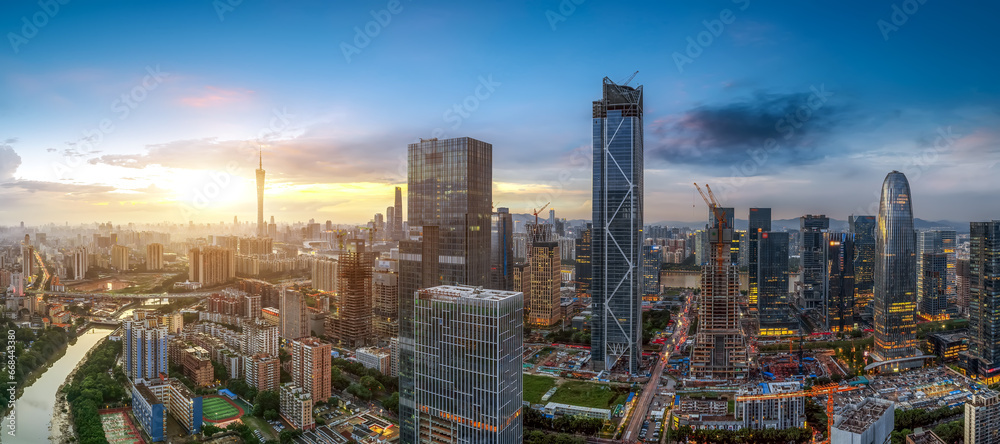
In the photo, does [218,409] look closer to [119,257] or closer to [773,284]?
[119,257]

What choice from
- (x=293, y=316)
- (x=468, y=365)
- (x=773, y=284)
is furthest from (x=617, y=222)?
(x=293, y=316)

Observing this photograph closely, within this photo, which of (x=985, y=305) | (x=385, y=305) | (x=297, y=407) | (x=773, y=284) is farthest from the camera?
(x=773, y=284)

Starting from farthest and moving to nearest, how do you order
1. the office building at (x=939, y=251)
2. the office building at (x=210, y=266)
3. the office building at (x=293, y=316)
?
1. the office building at (x=210, y=266)
2. the office building at (x=939, y=251)
3. the office building at (x=293, y=316)

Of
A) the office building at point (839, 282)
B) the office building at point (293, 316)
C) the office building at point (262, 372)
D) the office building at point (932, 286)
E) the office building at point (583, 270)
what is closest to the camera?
the office building at point (262, 372)

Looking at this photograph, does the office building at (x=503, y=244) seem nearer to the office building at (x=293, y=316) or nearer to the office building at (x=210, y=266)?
the office building at (x=293, y=316)

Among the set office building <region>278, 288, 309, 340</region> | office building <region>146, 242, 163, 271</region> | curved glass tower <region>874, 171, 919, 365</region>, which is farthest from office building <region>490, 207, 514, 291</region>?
office building <region>146, 242, 163, 271</region>

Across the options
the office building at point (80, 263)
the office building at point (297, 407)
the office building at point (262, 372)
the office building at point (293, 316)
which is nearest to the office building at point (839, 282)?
the office building at point (297, 407)
